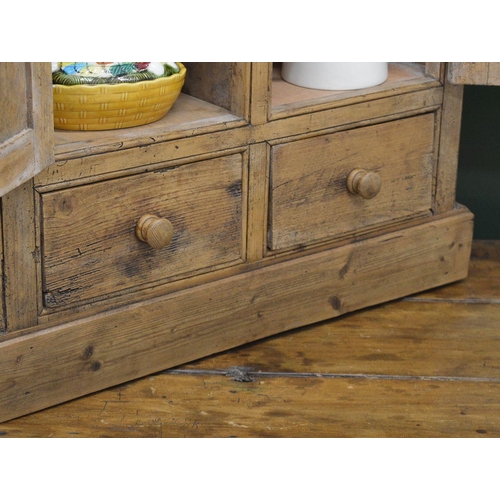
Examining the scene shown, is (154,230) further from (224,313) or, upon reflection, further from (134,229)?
(224,313)

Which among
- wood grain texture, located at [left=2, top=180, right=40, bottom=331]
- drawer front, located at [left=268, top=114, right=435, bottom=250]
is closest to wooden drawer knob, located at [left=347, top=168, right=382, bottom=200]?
drawer front, located at [left=268, top=114, right=435, bottom=250]

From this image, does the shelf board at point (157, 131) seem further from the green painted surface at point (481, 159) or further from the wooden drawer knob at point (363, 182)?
the green painted surface at point (481, 159)

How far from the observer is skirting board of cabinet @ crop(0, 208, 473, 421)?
1.20m

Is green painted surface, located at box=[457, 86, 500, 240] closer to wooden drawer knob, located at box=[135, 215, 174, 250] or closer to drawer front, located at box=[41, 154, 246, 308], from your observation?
drawer front, located at box=[41, 154, 246, 308]

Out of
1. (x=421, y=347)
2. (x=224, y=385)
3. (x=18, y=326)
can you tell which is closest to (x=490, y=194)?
(x=421, y=347)

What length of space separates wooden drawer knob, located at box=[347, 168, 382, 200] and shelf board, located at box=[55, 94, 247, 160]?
0.23 m

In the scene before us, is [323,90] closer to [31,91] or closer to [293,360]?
[293,360]

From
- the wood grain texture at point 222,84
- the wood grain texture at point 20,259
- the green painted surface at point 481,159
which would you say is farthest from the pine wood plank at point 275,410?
the green painted surface at point 481,159

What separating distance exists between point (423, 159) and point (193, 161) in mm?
457

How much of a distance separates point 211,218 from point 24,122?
1.24 ft

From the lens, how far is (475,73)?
55.5 inches

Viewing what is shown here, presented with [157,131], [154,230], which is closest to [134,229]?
[154,230]

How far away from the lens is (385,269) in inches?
60.2

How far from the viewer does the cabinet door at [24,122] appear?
36.8 inches
